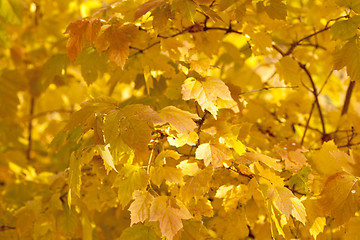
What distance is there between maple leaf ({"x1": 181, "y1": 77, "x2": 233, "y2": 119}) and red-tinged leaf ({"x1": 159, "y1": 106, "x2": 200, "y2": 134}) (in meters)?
0.06

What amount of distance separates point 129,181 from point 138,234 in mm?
157

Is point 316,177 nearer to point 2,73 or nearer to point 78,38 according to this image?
point 78,38

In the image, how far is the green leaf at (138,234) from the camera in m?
1.17

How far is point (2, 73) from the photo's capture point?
246 cm

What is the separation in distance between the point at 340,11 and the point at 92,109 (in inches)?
45.1

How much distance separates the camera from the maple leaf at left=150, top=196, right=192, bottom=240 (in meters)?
1.04

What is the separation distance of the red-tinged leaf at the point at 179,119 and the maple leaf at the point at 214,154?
0.08 meters

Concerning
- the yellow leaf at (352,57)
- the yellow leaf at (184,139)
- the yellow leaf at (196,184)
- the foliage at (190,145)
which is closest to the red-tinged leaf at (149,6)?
the foliage at (190,145)

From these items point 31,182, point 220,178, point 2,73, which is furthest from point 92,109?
point 2,73

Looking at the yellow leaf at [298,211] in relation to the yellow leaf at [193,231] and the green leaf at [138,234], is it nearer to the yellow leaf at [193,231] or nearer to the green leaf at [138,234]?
the yellow leaf at [193,231]

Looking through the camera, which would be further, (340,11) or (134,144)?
(340,11)

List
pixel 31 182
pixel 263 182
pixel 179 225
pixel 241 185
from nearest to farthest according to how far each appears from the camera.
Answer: pixel 179 225 < pixel 263 182 < pixel 241 185 < pixel 31 182

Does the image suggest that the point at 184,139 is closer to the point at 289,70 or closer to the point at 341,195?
the point at 341,195

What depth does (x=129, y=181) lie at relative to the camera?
1164mm
